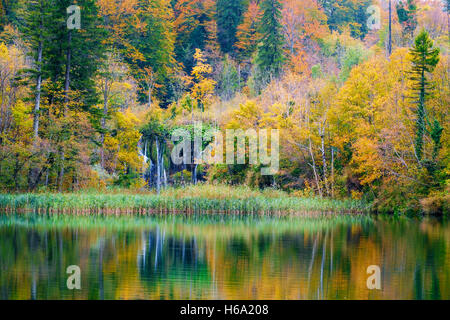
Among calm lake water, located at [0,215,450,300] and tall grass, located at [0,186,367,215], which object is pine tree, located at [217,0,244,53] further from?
calm lake water, located at [0,215,450,300]

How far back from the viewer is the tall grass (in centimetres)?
2816

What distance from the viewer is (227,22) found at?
209ft

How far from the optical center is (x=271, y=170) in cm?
3653

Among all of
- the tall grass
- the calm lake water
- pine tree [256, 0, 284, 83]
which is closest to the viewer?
the calm lake water

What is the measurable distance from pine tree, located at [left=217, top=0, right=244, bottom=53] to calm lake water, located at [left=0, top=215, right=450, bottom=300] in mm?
41856

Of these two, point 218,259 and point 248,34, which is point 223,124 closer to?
point 248,34

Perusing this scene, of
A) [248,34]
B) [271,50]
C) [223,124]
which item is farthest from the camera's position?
[248,34]

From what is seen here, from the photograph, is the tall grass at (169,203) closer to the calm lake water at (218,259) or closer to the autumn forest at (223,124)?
the autumn forest at (223,124)

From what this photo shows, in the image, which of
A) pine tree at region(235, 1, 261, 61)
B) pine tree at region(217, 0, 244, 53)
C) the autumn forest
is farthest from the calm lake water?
pine tree at region(217, 0, 244, 53)

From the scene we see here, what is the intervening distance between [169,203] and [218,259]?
534 inches

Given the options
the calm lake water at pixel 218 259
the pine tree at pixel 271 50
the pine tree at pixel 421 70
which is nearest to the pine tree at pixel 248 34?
the pine tree at pixel 271 50

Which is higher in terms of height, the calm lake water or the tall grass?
the tall grass

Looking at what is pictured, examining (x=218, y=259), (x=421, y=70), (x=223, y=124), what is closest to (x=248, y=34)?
(x=223, y=124)

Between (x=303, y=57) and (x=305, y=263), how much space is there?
44.1 meters
